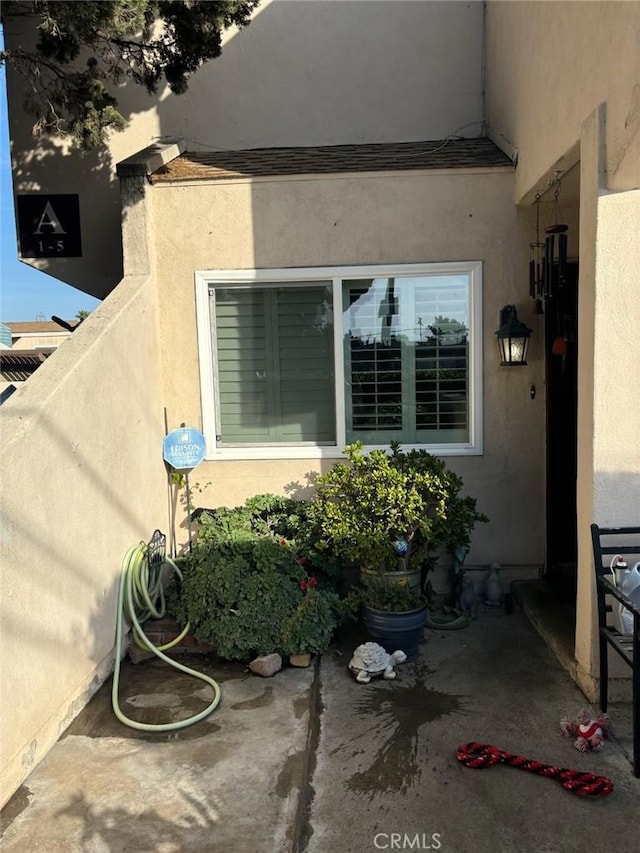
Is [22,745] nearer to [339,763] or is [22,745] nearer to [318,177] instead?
[339,763]

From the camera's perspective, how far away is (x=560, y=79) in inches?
145

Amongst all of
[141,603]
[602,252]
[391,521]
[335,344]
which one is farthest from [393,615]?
[602,252]

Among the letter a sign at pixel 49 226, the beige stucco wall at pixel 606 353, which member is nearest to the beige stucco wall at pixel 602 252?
the beige stucco wall at pixel 606 353

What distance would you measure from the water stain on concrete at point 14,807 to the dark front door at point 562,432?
3879 millimetres

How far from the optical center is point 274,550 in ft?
13.6

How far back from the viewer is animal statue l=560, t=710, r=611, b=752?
297 centimetres

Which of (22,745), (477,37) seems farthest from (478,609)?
(477,37)

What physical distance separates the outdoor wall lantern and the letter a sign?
4292mm

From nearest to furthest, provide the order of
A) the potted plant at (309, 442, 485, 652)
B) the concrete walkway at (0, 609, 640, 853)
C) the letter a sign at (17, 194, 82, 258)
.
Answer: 1. the concrete walkway at (0, 609, 640, 853)
2. the potted plant at (309, 442, 485, 652)
3. the letter a sign at (17, 194, 82, 258)

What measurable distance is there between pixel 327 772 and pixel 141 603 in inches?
73.1

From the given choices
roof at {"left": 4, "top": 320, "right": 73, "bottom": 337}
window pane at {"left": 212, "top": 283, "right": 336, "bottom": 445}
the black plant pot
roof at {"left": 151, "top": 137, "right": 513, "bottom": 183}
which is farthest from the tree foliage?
roof at {"left": 4, "top": 320, "right": 73, "bottom": 337}

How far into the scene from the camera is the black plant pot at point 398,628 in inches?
157

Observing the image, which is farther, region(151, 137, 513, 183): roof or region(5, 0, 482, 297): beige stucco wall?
region(5, 0, 482, 297): beige stucco wall

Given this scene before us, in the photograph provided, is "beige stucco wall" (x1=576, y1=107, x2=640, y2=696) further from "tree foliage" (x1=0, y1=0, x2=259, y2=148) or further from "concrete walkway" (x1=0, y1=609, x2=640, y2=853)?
"tree foliage" (x1=0, y1=0, x2=259, y2=148)
